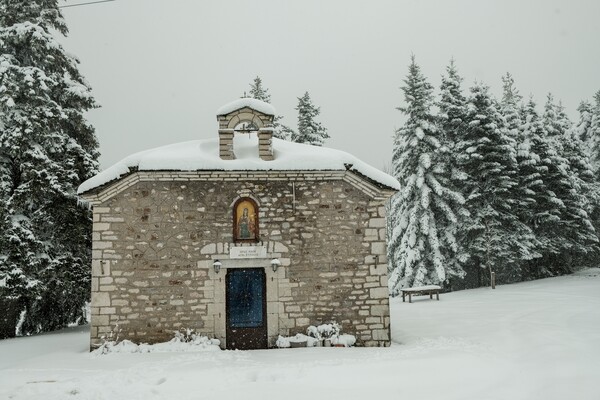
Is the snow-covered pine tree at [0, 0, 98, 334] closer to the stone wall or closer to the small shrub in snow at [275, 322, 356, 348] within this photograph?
the stone wall

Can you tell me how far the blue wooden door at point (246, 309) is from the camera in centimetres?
1098

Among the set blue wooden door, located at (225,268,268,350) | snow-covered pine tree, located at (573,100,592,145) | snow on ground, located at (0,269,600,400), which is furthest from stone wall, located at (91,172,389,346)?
snow-covered pine tree, located at (573,100,592,145)

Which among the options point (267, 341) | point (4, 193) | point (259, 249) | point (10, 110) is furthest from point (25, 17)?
point (267, 341)

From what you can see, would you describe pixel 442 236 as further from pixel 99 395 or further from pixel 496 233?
pixel 99 395

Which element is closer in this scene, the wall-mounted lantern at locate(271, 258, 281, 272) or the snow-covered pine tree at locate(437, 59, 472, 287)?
the wall-mounted lantern at locate(271, 258, 281, 272)

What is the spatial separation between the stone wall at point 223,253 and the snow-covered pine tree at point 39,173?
12.9 feet

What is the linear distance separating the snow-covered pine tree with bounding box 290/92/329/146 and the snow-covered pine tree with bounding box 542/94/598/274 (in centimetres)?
1323

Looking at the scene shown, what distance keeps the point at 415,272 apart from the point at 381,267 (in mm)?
11750

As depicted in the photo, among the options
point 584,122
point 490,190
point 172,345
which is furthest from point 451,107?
Result: point 172,345

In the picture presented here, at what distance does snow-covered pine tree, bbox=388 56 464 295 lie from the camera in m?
22.1

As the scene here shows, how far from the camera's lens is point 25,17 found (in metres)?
14.7

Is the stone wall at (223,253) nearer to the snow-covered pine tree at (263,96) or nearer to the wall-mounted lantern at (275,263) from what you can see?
the wall-mounted lantern at (275,263)

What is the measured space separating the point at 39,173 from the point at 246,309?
24.9ft

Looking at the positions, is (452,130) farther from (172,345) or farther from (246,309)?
(172,345)
